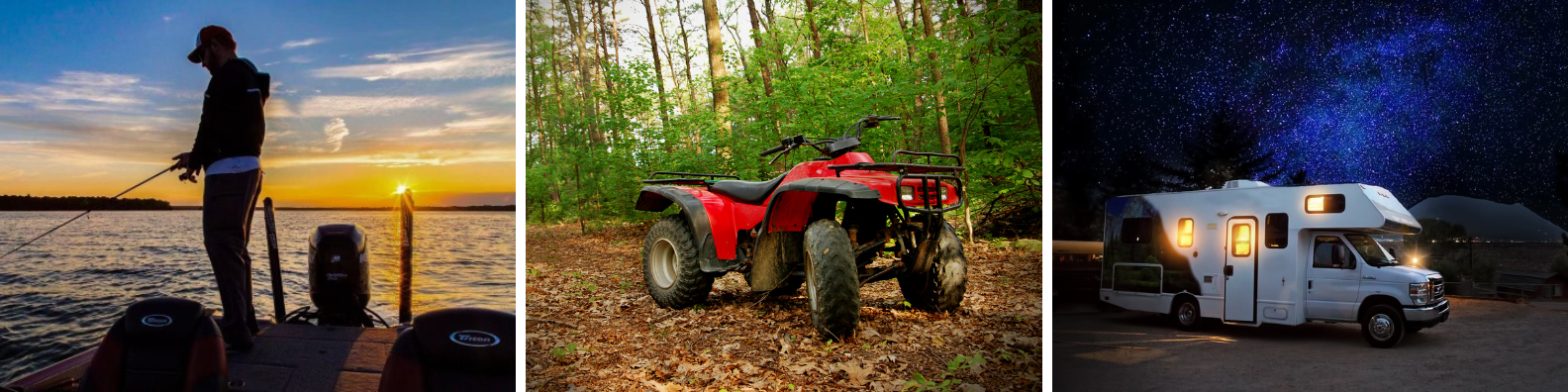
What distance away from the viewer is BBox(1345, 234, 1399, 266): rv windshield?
2479mm

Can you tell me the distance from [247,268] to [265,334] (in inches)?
7.7

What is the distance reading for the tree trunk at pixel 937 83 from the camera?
8.88ft

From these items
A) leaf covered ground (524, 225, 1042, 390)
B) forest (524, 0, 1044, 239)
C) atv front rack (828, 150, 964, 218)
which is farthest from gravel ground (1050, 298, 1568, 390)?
atv front rack (828, 150, 964, 218)

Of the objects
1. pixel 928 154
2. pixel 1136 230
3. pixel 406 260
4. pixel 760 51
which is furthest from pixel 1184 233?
pixel 406 260

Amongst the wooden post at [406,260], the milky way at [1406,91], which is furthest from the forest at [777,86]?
the milky way at [1406,91]

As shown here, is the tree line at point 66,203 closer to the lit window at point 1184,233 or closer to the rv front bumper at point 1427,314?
the lit window at point 1184,233

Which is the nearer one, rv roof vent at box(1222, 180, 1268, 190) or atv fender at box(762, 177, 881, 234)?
rv roof vent at box(1222, 180, 1268, 190)

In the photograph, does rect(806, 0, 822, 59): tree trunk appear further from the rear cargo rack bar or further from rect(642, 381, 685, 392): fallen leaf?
rect(642, 381, 685, 392): fallen leaf

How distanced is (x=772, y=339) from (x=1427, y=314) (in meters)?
2.13

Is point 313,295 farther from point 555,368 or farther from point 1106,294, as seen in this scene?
point 1106,294

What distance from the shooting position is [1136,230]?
2.85 m

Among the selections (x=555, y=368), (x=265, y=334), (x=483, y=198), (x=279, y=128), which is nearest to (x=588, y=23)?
(x=483, y=198)

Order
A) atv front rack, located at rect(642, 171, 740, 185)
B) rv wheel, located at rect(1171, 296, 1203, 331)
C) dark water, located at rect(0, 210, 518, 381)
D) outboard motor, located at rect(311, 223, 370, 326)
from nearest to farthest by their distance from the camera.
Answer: dark water, located at rect(0, 210, 518, 381) < outboard motor, located at rect(311, 223, 370, 326) < rv wheel, located at rect(1171, 296, 1203, 331) < atv front rack, located at rect(642, 171, 740, 185)

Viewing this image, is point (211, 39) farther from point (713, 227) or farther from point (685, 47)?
point (713, 227)
